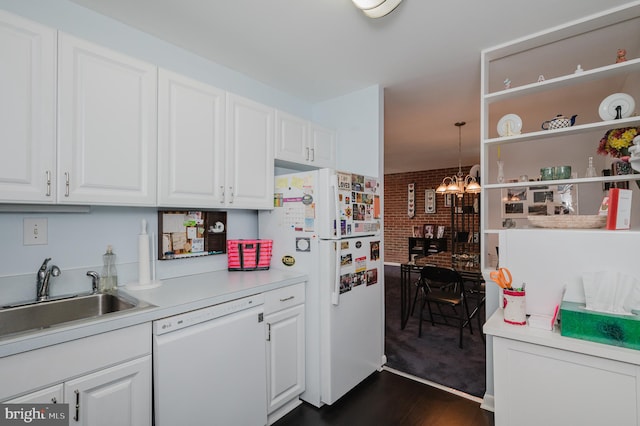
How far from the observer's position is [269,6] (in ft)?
5.70

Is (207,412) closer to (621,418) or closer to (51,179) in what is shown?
(51,179)

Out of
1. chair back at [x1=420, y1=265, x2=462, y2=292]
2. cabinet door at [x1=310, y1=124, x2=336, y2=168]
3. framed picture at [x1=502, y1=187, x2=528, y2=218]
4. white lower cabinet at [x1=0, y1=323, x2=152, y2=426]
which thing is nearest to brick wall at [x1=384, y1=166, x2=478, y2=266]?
framed picture at [x1=502, y1=187, x2=528, y2=218]

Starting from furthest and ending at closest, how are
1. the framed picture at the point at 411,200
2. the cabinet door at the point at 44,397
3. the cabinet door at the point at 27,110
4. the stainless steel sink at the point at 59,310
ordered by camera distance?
the framed picture at the point at 411,200, the stainless steel sink at the point at 59,310, the cabinet door at the point at 27,110, the cabinet door at the point at 44,397

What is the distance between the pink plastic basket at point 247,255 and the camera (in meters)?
2.33

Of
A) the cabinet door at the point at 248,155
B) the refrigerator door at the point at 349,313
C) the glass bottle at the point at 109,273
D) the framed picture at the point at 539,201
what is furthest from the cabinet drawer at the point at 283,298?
the framed picture at the point at 539,201

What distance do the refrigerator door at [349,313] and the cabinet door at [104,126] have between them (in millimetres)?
1211

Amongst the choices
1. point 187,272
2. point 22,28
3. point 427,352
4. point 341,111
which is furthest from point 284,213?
point 427,352

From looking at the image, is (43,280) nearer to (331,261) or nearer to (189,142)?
(189,142)

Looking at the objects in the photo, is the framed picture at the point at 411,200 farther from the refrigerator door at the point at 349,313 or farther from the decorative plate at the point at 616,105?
the decorative plate at the point at 616,105

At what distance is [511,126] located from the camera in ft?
7.09

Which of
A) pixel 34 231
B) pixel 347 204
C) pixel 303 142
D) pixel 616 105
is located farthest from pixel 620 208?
pixel 34 231

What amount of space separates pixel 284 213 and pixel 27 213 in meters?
1.46

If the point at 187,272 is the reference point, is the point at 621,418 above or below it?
below

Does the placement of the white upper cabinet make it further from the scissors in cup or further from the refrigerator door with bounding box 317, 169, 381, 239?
the scissors in cup
